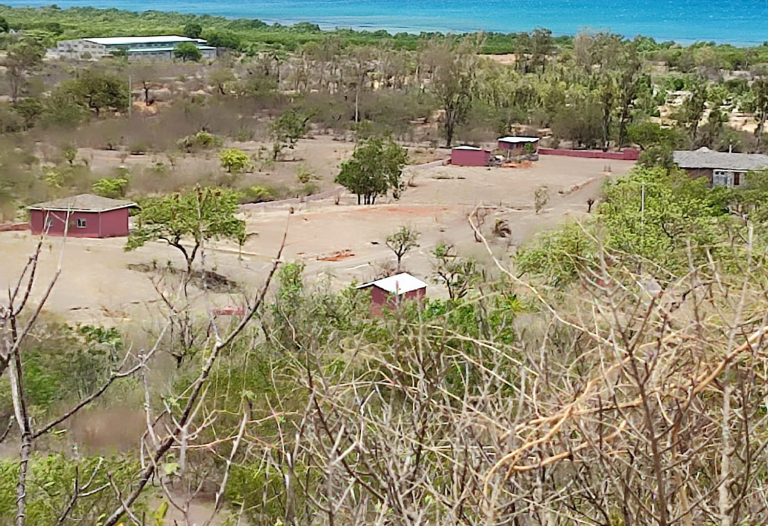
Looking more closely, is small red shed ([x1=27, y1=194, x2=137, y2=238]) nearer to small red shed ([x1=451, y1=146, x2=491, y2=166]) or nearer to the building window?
the building window

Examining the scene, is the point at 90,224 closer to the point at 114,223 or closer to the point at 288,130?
the point at 114,223

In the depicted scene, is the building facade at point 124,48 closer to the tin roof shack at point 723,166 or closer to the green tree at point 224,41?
the green tree at point 224,41

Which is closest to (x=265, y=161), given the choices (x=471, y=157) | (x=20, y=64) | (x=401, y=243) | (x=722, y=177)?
(x=471, y=157)

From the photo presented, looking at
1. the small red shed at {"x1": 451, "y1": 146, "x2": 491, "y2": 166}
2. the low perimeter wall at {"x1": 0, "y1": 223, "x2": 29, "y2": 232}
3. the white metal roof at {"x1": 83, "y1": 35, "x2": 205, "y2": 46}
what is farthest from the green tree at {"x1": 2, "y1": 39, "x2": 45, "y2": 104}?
the low perimeter wall at {"x1": 0, "y1": 223, "x2": 29, "y2": 232}

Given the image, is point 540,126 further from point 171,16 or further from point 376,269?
point 171,16

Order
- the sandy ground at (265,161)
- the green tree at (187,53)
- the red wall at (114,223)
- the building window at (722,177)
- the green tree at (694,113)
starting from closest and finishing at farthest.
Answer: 1. the red wall at (114,223)
2. the building window at (722,177)
3. the sandy ground at (265,161)
4. the green tree at (694,113)
5. the green tree at (187,53)

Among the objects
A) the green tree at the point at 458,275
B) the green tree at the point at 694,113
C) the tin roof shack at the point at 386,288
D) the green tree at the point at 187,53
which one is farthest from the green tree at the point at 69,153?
the green tree at the point at 187,53

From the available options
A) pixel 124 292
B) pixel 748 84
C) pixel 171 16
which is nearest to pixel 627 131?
pixel 748 84
